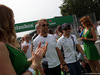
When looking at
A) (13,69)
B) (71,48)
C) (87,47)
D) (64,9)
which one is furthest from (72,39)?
(64,9)

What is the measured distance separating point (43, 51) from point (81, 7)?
4501 centimetres

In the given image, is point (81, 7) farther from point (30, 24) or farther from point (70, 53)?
point (70, 53)

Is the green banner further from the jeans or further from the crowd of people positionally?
the jeans

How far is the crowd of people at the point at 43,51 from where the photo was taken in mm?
1376

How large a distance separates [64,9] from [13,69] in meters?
47.3

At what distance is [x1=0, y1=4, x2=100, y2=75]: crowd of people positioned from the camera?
1376mm

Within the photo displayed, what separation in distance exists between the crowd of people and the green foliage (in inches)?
1588

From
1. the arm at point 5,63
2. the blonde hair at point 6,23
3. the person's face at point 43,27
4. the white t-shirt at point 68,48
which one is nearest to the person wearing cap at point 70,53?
the white t-shirt at point 68,48

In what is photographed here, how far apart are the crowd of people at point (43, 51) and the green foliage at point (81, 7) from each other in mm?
40332

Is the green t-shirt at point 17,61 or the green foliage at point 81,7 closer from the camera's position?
the green t-shirt at point 17,61

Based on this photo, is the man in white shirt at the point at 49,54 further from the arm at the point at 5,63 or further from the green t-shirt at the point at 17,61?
the arm at the point at 5,63

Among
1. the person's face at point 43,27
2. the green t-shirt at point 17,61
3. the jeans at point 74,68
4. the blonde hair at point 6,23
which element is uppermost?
the blonde hair at point 6,23

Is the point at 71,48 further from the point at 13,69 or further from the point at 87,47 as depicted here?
the point at 13,69

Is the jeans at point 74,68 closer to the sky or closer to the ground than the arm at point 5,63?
closer to the ground
